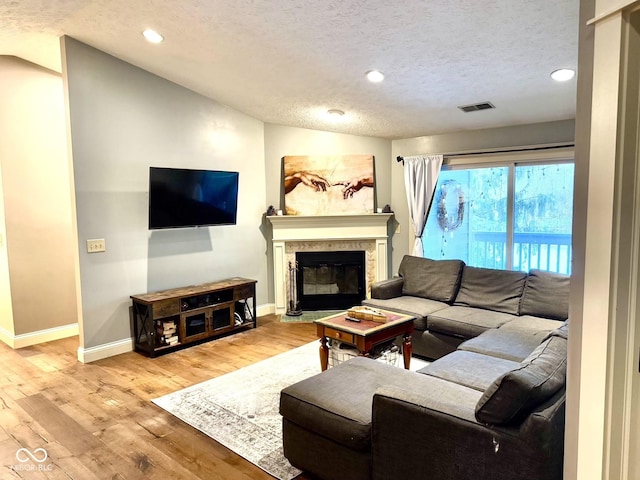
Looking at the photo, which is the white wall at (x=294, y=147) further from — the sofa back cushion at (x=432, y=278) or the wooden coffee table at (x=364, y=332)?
the wooden coffee table at (x=364, y=332)

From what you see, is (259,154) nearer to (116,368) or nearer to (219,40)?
(219,40)

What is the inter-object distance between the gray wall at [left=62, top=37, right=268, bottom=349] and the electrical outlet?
0.04m

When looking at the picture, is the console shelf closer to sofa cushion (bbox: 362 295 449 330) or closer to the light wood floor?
the light wood floor

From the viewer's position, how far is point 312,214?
567 cm

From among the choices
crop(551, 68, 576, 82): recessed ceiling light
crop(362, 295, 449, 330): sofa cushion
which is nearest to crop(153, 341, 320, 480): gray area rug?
crop(362, 295, 449, 330): sofa cushion

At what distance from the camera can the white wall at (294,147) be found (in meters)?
5.64

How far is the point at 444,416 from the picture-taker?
1.74m

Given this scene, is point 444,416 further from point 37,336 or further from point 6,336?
point 6,336

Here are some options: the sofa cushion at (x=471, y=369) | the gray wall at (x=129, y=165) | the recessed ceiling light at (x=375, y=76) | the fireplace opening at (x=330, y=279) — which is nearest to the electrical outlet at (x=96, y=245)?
the gray wall at (x=129, y=165)

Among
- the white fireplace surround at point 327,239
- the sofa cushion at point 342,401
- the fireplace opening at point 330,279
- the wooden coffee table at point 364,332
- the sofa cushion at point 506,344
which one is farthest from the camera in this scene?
the fireplace opening at point 330,279

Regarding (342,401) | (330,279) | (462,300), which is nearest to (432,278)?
(462,300)

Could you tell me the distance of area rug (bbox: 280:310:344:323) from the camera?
536 centimetres

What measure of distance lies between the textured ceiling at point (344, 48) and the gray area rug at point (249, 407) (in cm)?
271

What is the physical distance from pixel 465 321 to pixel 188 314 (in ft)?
9.10
